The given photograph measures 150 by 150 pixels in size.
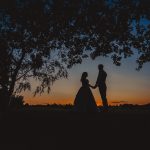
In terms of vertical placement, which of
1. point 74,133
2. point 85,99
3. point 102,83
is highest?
point 102,83

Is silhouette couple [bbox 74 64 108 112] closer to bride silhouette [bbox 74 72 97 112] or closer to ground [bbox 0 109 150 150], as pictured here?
bride silhouette [bbox 74 72 97 112]

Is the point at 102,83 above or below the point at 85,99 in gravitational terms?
above

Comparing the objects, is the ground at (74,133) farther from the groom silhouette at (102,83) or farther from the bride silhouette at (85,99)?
the groom silhouette at (102,83)

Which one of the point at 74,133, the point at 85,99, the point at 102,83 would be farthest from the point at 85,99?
the point at 74,133

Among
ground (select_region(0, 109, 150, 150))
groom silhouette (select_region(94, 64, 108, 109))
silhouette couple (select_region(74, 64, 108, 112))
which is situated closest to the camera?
ground (select_region(0, 109, 150, 150))

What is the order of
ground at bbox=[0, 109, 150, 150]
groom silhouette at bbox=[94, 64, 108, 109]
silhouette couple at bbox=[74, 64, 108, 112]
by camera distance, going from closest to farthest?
ground at bbox=[0, 109, 150, 150], silhouette couple at bbox=[74, 64, 108, 112], groom silhouette at bbox=[94, 64, 108, 109]

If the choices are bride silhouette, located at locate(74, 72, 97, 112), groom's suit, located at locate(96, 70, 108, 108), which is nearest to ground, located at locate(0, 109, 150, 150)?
bride silhouette, located at locate(74, 72, 97, 112)

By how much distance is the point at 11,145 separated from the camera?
17141 mm

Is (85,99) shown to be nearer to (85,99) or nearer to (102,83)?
(85,99)

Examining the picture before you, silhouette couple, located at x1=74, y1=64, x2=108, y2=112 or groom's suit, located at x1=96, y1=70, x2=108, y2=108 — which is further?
groom's suit, located at x1=96, y1=70, x2=108, y2=108

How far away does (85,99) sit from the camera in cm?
2909

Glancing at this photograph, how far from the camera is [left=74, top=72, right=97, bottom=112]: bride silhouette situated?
2912cm

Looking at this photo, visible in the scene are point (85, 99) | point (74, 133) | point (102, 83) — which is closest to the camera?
point (74, 133)

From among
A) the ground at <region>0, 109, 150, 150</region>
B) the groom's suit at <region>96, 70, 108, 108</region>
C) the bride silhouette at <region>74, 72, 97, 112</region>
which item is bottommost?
the ground at <region>0, 109, 150, 150</region>
